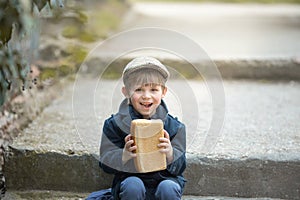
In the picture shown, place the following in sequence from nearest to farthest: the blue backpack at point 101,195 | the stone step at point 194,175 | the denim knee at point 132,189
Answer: the denim knee at point 132,189
the blue backpack at point 101,195
the stone step at point 194,175

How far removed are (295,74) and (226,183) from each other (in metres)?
1.86

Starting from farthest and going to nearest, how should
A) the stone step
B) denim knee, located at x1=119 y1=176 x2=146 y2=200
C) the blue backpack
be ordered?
the stone step → the blue backpack → denim knee, located at x1=119 y1=176 x2=146 y2=200

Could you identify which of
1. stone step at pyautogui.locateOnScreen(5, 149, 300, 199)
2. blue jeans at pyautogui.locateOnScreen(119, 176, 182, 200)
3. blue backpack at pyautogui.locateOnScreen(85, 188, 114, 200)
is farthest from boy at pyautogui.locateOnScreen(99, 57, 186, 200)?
stone step at pyautogui.locateOnScreen(5, 149, 300, 199)

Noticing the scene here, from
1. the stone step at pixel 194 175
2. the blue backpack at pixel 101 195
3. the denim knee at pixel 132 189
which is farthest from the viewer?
the stone step at pixel 194 175

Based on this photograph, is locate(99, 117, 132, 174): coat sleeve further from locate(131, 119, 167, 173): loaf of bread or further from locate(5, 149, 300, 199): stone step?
locate(5, 149, 300, 199): stone step

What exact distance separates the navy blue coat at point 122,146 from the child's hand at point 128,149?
4 cm

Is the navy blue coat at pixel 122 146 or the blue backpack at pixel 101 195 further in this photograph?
the blue backpack at pixel 101 195

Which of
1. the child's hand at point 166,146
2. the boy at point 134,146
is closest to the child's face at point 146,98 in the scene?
the boy at point 134,146

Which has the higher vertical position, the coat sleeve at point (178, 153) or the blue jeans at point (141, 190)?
the coat sleeve at point (178, 153)

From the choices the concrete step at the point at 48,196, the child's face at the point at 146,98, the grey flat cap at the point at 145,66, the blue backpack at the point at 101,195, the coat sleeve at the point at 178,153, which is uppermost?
the grey flat cap at the point at 145,66

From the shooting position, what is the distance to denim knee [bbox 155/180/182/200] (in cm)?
219

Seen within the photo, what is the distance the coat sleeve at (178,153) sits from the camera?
2266 mm

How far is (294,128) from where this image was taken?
9.85ft

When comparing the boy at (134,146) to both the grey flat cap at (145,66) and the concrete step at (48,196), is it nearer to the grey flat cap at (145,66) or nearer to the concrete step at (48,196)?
the grey flat cap at (145,66)
